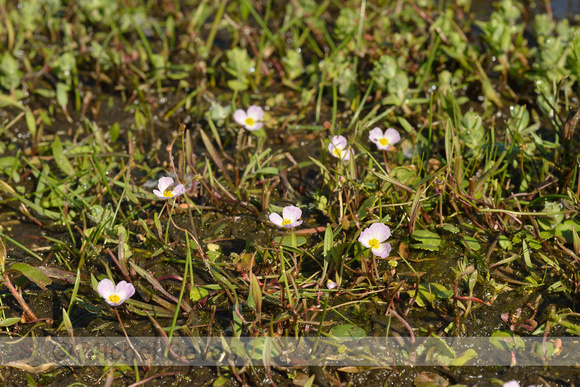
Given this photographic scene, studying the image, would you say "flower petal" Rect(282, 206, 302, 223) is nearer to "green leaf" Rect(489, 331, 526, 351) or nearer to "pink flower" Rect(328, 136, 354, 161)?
"pink flower" Rect(328, 136, 354, 161)

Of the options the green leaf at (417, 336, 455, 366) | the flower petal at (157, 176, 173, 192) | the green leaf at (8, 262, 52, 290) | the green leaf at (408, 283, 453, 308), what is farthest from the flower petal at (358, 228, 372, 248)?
the green leaf at (8, 262, 52, 290)

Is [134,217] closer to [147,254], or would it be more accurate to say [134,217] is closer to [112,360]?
[147,254]

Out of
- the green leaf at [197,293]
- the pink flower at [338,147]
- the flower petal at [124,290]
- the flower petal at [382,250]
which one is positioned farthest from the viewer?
the pink flower at [338,147]

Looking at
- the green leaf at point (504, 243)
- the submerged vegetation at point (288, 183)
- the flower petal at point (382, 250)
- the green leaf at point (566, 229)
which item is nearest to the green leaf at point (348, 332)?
the submerged vegetation at point (288, 183)

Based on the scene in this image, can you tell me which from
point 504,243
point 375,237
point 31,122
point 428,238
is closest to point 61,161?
point 31,122

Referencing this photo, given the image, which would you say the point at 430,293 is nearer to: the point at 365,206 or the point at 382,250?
the point at 382,250

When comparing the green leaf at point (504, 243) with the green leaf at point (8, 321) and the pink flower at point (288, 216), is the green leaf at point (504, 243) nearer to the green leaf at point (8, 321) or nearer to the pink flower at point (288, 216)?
the pink flower at point (288, 216)
